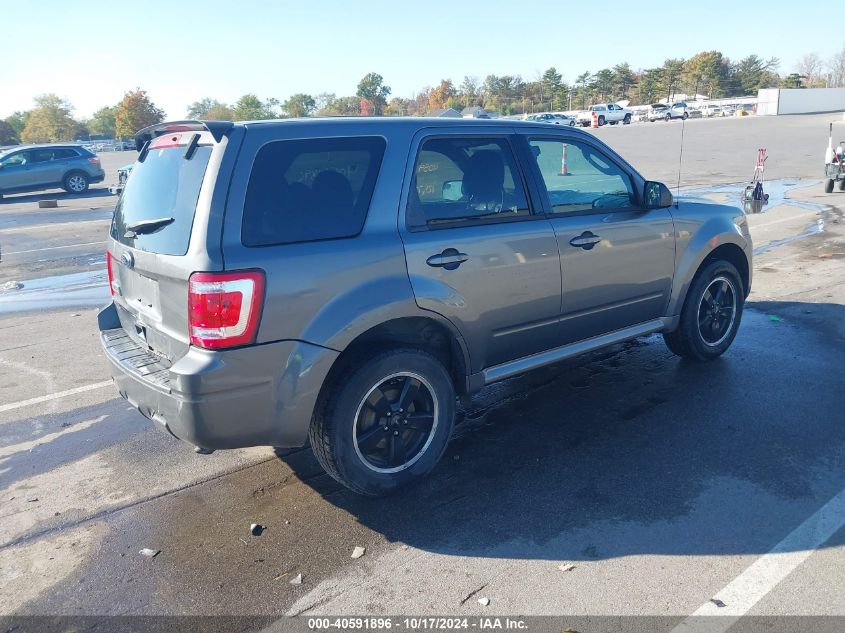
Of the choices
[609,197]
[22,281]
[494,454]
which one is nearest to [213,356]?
[494,454]

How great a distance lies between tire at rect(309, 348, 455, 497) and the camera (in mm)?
3520

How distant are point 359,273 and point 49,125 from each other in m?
112

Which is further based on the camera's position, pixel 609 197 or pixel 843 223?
pixel 843 223

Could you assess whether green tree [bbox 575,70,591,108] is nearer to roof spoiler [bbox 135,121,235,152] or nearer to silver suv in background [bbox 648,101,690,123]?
silver suv in background [bbox 648,101,690,123]

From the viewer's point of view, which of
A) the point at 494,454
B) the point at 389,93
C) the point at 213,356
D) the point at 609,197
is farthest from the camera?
the point at 389,93

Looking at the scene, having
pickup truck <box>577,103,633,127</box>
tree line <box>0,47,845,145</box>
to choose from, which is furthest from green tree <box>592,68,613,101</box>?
pickup truck <box>577,103,633,127</box>

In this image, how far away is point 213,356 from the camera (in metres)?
3.15

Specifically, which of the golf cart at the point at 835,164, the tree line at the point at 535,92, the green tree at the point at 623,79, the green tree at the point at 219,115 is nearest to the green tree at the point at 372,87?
the tree line at the point at 535,92

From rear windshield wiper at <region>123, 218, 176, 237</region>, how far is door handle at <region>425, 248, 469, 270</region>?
1.35 meters

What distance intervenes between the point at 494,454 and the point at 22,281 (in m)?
8.82

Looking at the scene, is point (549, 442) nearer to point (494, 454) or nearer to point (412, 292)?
point (494, 454)

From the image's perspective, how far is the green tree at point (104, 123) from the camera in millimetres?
112188

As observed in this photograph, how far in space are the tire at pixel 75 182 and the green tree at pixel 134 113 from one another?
70163 millimetres

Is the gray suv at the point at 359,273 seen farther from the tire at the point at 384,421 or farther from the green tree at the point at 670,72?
the green tree at the point at 670,72
